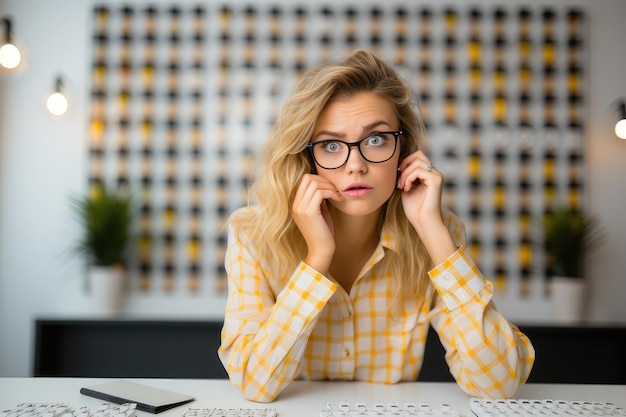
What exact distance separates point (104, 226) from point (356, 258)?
6.46 feet

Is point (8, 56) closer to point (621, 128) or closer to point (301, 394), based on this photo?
point (301, 394)

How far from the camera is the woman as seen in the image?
1.29m

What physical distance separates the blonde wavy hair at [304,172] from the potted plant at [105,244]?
178cm

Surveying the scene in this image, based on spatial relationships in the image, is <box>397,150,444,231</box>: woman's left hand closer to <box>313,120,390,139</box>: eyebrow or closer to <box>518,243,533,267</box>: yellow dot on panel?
<box>313,120,390,139</box>: eyebrow

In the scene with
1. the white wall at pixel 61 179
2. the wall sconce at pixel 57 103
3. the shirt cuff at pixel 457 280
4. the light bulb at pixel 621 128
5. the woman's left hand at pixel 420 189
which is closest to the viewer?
the shirt cuff at pixel 457 280

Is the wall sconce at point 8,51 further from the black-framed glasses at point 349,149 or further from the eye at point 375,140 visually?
the eye at point 375,140

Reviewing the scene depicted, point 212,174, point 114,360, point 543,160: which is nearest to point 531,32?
point 543,160

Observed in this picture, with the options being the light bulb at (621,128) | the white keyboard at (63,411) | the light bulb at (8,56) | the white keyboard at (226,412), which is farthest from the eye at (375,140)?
the light bulb at (621,128)

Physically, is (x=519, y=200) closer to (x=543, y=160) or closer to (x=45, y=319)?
(x=543, y=160)

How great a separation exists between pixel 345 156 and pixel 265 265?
37 centimetres

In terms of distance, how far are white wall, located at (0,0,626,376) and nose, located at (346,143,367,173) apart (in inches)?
82.9

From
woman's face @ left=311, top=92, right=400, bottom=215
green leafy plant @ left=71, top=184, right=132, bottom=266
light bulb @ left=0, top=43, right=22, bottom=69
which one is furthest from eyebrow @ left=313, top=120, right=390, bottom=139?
green leafy plant @ left=71, top=184, right=132, bottom=266

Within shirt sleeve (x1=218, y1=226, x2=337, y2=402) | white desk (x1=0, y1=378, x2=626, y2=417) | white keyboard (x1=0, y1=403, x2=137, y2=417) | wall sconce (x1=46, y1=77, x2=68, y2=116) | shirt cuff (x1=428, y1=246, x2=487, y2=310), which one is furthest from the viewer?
wall sconce (x1=46, y1=77, x2=68, y2=116)

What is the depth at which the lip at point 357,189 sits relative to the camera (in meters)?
1.41
